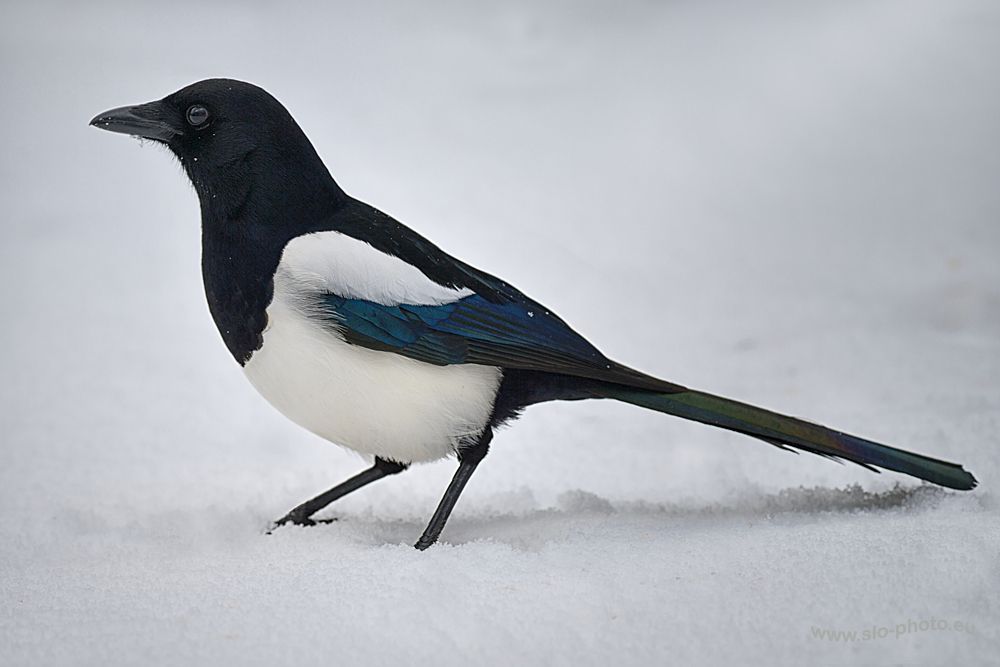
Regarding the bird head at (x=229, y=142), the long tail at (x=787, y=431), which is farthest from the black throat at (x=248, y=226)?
the long tail at (x=787, y=431)

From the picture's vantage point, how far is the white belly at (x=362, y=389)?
103 cm

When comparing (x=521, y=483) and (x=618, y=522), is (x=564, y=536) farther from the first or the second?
(x=521, y=483)

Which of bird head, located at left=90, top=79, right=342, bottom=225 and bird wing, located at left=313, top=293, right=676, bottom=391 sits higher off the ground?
bird head, located at left=90, top=79, right=342, bottom=225

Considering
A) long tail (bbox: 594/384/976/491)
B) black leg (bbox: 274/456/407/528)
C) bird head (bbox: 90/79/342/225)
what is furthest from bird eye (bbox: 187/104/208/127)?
long tail (bbox: 594/384/976/491)

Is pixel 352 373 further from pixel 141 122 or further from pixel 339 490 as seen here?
pixel 141 122

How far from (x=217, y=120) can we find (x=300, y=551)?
0.51 metres

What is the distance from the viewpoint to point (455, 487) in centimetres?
112

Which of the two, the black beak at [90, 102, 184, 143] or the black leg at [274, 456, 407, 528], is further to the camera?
the black leg at [274, 456, 407, 528]

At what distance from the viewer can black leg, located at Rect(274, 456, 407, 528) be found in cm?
122

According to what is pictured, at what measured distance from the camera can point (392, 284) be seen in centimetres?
106

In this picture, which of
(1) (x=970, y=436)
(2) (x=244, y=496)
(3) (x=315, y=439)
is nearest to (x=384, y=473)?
(2) (x=244, y=496)

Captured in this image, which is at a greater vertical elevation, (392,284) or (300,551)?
(392,284)

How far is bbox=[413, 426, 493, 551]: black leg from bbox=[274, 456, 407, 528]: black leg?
116 mm

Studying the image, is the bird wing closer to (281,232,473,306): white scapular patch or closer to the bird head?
(281,232,473,306): white scapular patch
